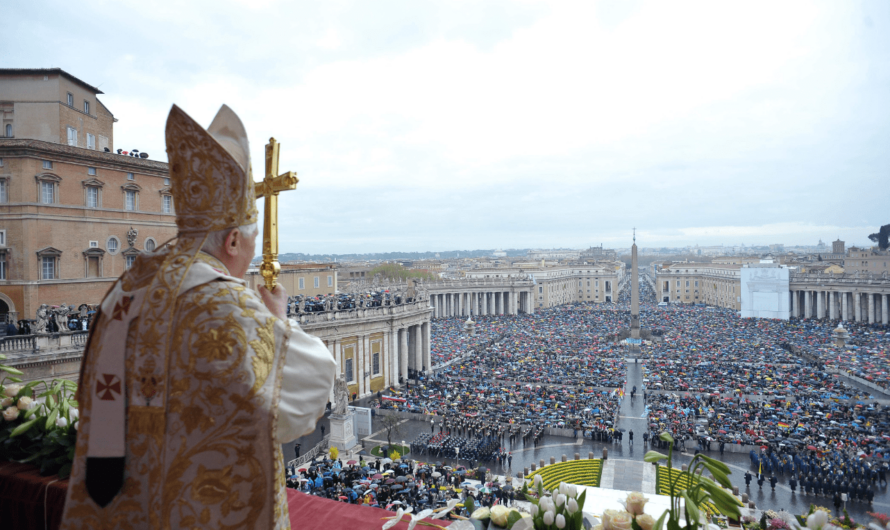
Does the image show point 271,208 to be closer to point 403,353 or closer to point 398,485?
point 398,485

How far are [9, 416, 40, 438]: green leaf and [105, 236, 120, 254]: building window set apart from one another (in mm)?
21349

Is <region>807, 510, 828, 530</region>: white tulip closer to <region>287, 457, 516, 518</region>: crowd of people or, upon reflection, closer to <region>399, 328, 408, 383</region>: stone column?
<region>287, 457, 516, 518</region>: crowd of people

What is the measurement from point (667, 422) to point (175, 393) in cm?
2469

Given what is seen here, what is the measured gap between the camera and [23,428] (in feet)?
14.2

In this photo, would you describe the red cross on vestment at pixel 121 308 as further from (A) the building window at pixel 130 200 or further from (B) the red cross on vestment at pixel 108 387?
(A) the building window at pixel 130 200

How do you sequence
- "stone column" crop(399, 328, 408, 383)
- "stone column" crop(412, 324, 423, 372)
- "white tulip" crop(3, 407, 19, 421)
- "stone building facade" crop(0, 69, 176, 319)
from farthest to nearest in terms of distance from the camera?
1. "stone column" crop(412, 324, 423, 372)
2. "stone column" crop(399, 328, 408, 383)
3. "stone building facade" crop(0, 69, 176, 319)
4. "white tulip" crop(3, 407, 19, 421)

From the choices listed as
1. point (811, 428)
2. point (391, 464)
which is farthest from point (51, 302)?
point (811, 428)

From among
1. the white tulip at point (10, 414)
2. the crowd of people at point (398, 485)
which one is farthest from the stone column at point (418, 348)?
the white tulip at point (10, 414)

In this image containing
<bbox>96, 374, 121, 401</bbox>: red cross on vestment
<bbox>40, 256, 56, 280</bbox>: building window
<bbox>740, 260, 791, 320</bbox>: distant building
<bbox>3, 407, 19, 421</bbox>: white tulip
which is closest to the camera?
<bbox>96, 374, 121, 401</bbox>: red cross on vestment

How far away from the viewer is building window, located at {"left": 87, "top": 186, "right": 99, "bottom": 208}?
2198cm

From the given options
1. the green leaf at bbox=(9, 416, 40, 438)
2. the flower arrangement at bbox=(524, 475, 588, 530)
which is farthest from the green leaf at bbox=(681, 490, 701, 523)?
the green leaf at bbox=(9, 416, 40, 438)

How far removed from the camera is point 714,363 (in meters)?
37.4

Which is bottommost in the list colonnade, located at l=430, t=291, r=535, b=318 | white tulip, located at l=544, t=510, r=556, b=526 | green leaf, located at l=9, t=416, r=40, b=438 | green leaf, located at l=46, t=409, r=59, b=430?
colonnade, located at l=430, t=291, r=535, b=318

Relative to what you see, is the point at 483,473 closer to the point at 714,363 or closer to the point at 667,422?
the point at 667,422
